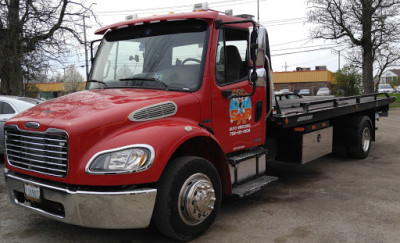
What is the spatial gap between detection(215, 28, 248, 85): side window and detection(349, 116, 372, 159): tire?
4.22 m

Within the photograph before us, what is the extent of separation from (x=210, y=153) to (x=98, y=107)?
1.43 m

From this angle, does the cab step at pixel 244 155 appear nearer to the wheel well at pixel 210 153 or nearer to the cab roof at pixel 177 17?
the wheel well at pixel 210 153

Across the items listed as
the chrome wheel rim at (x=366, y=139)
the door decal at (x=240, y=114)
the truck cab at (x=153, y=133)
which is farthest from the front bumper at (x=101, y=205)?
the chrome wheel rim at (x=366, y=139)

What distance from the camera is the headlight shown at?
3.27 m

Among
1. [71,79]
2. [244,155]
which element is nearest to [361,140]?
[244,155]

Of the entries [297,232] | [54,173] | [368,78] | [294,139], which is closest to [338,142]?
[294,139]

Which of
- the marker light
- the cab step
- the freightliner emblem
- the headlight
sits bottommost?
the cab step

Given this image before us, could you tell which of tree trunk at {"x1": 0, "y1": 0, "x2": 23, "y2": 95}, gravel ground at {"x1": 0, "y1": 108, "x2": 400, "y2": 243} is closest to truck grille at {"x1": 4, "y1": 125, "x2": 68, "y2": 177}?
gravel ground at {"x1": 0, "y1": 108, "x2": 400, "y2": 243}

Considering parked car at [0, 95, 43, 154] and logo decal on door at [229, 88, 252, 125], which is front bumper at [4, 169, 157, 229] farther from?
parked car at [0, 95, 43, 154]

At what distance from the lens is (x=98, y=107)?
3.64m

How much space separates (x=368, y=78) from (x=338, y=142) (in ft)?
62.6

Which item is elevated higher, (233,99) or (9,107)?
(233,99)

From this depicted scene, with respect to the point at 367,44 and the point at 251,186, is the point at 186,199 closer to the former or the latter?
the point at 251,186

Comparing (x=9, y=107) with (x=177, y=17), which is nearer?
(x=177, y=17)
